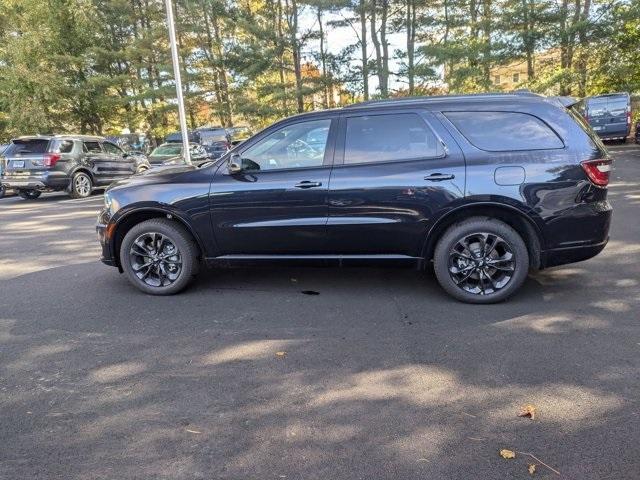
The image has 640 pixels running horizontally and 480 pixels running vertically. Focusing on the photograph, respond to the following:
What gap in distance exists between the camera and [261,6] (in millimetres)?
29641

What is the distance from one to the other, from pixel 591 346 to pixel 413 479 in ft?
6.44

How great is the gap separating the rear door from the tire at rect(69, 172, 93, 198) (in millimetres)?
11585

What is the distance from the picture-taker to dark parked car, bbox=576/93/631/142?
67.2 ft

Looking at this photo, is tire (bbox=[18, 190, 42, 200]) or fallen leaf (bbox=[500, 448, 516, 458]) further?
tire (bbox=[18, 190, 42, 200])

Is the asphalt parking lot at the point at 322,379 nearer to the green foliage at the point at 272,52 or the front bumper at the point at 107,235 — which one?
the front bumper at the point at 107,235

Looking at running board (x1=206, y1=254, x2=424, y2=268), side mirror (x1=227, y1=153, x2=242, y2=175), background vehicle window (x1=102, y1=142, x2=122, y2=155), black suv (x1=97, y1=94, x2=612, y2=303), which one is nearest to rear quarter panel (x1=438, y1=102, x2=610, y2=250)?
black suv (x1=97, y1=94, x2=612, y2=303)

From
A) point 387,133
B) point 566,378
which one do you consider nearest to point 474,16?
point 387,133

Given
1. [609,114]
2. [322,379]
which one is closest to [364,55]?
[609,114]

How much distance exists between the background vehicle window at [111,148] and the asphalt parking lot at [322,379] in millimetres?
10698

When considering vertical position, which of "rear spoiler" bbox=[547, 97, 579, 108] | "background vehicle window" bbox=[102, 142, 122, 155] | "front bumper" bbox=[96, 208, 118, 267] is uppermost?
"background vehicle window" bbox=[102, 142, 122, 155]

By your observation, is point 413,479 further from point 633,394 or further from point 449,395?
point 633,394

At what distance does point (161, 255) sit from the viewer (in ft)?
16.4

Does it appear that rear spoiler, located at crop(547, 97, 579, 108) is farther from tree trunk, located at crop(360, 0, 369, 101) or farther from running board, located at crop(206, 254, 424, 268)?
tree trunk, located at crop(360, 0, 369, 101)

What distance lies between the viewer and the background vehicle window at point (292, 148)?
465 cm
